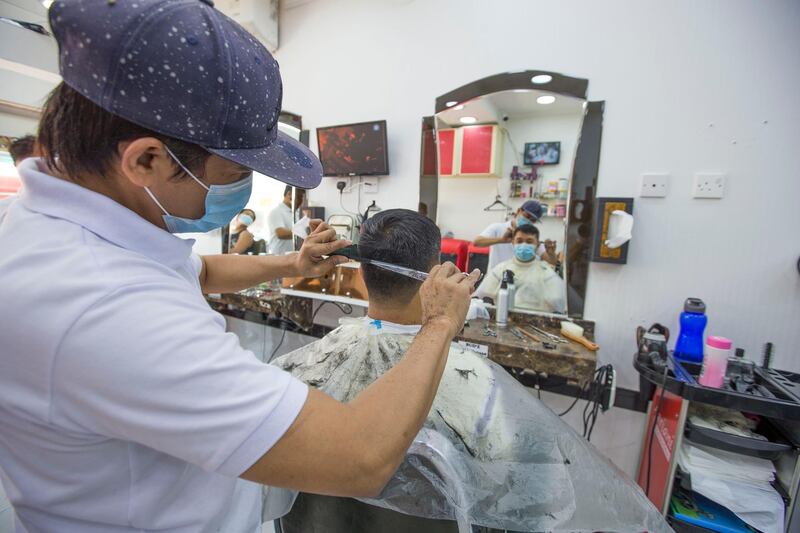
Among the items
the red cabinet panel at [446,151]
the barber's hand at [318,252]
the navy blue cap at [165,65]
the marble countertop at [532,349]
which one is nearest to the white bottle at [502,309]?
the marble countertop at [532,349]

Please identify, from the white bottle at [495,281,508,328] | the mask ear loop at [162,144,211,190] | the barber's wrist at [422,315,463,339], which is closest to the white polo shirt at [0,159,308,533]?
the mask ear loop at [162,144,211,190]

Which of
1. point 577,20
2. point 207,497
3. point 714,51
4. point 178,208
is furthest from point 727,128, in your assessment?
point 207,497

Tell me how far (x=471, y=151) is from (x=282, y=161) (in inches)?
62.5

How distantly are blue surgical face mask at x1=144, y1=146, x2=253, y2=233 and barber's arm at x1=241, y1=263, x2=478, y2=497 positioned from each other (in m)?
0.41

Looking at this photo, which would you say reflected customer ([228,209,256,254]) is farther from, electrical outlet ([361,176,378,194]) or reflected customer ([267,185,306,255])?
electrical outlet ([361,176,378,194])

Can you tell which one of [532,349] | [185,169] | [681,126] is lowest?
[532,349]

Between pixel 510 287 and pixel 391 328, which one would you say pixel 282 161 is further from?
pixel 510 287

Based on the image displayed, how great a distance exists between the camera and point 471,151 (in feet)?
6.72

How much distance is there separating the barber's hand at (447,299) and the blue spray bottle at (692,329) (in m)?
1.32

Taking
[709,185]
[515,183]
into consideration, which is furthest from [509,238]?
[709,185]

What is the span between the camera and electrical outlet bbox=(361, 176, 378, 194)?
2.42 meters

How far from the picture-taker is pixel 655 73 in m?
1.65

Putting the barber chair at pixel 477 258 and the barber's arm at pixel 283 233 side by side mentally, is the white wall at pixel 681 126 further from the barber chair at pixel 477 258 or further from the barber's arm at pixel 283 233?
the barber's arm at pixel 283 233

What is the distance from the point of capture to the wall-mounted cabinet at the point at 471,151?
197 centimetres
